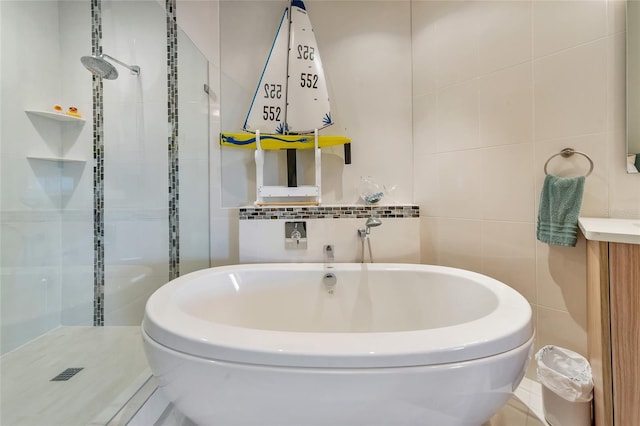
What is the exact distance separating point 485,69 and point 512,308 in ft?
4.08

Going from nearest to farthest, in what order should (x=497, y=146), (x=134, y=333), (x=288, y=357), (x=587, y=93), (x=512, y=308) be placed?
1. (x=288, y=357)
2. (x=512, y=308)
3. (x=587, y=93)
4. (x=497, y=146)
5. (x=134, y=333)

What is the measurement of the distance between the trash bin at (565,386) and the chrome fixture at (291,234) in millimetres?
1216

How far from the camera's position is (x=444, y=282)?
4.21ft

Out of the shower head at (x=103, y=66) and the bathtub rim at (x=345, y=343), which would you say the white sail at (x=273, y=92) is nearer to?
the shower head at (x=103, y=66)

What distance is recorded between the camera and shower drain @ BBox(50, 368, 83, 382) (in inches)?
49.4

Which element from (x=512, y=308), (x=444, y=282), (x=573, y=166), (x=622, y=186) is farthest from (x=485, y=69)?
(x=512, y=308)

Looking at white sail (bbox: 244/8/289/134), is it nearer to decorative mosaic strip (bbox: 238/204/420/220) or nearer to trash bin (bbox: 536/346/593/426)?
decorative mosaic strip (bbox: 238/204/420/220)

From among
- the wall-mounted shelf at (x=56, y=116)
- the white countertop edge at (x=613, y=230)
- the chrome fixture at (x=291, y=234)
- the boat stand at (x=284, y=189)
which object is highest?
the wall-mounted shelf at (x=56, y=116)

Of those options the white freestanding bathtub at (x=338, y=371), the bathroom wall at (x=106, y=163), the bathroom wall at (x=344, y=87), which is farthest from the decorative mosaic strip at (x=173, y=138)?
the white freestanding bathtub at (x=338, y=371)

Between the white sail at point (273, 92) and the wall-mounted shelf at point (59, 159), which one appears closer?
the wall-mounted shelf at point (59, 159)

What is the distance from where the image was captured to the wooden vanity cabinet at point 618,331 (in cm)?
81

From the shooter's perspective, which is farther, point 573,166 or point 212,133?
point 212,133

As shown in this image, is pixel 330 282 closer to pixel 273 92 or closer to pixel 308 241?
pixel 308 241

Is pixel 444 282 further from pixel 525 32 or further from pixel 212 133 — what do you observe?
pixel 212 133
